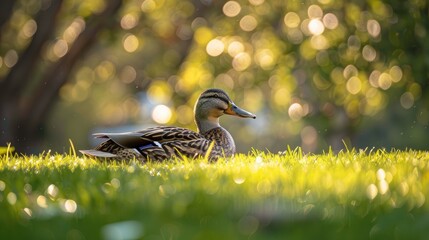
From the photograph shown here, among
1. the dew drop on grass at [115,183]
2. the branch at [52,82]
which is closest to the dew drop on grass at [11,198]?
the dew drop on grass at [115,183]

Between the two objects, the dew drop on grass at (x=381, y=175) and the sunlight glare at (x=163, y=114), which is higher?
the dew drop on grass at (x=381, y=175)

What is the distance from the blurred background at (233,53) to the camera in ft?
51.0

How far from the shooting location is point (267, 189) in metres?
4.67

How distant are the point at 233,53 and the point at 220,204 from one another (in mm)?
14890

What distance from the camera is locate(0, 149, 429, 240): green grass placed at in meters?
3.49

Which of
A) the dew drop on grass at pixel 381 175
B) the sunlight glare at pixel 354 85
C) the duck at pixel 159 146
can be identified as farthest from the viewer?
the sunlight glare at pixel 354 85

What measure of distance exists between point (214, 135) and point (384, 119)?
78.0 feet

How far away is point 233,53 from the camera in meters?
18.9

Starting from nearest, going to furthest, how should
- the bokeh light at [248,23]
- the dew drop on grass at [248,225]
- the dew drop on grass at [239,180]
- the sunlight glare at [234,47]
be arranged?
the dew drop on grass at [248,225] → the dew drop on grass at [239,180] → the bokeh light at [248,23] → the sunlight glare at [234,47]

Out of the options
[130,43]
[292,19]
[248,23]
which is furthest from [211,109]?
[130,43]

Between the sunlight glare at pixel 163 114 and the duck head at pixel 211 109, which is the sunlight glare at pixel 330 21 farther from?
the duck head at pixel 211 109

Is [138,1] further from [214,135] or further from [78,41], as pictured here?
[214,135]

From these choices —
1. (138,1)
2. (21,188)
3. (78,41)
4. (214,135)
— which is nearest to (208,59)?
(138,1)

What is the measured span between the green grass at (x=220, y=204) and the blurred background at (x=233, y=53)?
8.83m
